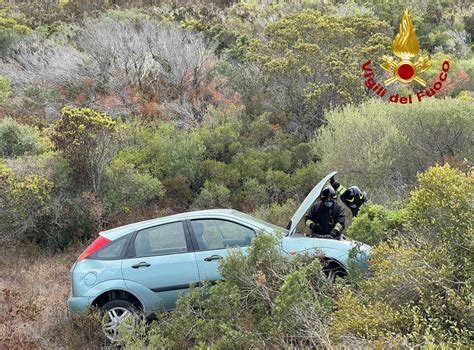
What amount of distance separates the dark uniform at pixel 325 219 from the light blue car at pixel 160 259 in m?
1.06

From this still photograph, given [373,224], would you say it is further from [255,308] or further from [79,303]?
[79,303]

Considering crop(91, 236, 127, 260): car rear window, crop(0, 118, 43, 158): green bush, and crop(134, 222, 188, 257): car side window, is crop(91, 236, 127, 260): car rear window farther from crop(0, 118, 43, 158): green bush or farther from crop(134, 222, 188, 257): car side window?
crop(0, 118, 43, 158): green bush

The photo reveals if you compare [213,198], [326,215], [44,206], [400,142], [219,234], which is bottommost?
[213,198]

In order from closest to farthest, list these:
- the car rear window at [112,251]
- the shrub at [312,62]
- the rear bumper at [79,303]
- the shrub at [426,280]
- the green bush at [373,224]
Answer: the shrub at [426,280] → the rear bumper at [79,303] → the car rear window at [112,251] → the green bush at [373,224] → the shrub at [312,62]

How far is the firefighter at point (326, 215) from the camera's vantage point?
7.75m

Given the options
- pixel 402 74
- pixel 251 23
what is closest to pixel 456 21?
pixel 251 23

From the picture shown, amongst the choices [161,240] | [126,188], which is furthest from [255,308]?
[126,188]

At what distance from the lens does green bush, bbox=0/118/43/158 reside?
15.0 metres

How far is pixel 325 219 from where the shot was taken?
7.85 m

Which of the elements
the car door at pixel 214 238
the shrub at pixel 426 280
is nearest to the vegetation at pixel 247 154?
the shrub at pixel 426 280

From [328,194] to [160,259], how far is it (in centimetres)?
273

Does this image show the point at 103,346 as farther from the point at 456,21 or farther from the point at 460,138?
the point at 456,21

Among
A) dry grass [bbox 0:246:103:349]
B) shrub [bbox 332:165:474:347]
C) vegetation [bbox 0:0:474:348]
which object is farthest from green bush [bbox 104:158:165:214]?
shrub [bbox 332:165:474:347]

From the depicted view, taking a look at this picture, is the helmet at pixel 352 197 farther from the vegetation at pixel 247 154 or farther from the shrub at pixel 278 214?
the shrub at pixel 278 214
